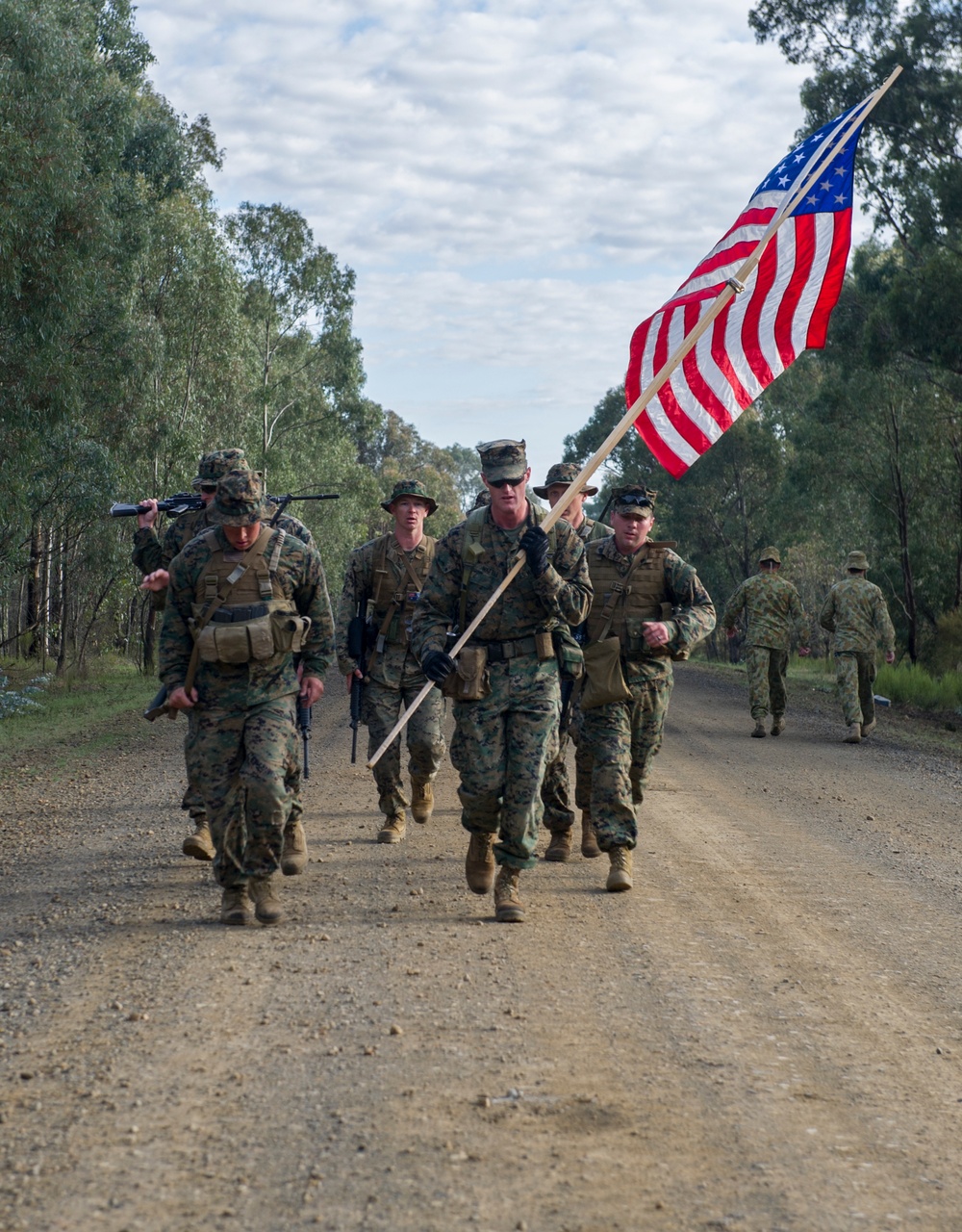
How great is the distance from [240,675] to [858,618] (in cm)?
1144

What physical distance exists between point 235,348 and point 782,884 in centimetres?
2881

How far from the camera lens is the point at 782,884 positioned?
786 cm

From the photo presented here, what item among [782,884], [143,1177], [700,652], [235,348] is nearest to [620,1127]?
[143,1177]

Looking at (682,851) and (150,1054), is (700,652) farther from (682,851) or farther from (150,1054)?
(150,1054)

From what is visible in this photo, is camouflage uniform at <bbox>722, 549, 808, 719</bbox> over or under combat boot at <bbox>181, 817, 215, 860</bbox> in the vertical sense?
over

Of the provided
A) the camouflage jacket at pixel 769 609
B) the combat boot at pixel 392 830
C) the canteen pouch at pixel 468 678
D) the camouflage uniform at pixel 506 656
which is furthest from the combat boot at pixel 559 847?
the camouflage jacket at pixel 769 609

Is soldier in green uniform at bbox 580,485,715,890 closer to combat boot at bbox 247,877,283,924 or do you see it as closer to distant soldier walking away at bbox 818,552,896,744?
combat boot at bbox 247,877,283,924

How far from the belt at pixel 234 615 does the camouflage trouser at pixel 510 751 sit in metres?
1.12

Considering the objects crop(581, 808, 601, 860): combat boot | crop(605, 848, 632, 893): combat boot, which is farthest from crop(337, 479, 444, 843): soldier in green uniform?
crop(605, 848, 632, 893): combat boot

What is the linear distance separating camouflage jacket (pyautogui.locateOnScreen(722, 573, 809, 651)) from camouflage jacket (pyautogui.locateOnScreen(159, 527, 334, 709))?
10234 mm

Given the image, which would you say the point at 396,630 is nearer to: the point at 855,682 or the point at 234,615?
the point at 234,615

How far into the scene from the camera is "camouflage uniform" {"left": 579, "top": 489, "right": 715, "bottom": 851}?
7.42 metres

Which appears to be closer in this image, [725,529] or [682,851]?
[682,851]

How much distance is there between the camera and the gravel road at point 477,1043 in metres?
3.63
